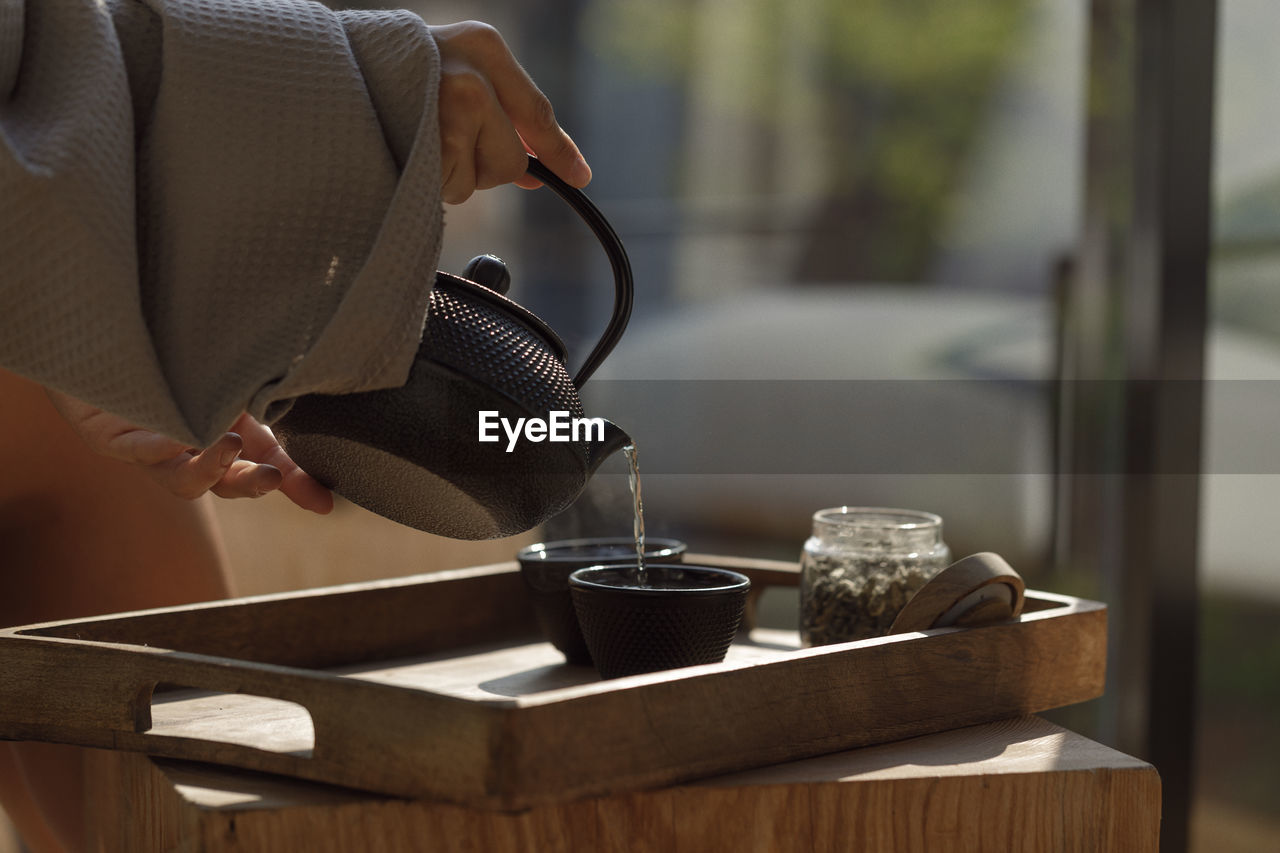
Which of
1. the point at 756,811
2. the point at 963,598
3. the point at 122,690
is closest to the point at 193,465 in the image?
the point at 122,690

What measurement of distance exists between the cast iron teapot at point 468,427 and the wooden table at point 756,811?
0.57ft

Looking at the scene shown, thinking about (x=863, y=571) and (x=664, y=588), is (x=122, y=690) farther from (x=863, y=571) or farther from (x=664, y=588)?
(x=863, y=571)

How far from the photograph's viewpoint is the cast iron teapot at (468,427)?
0.64m

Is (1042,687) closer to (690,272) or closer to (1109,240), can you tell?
(1109,240)

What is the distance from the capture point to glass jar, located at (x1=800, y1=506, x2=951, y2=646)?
91 centimetres

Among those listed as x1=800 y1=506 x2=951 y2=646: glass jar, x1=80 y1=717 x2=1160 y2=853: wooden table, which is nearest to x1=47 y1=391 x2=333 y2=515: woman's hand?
x1=80 y1=717 x2=1160 y2=853: wooden table

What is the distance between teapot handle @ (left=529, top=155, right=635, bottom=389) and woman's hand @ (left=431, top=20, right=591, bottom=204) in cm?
2

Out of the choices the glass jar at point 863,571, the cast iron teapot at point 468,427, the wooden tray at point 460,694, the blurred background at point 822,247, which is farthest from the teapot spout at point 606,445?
the blurred background at point 822,247

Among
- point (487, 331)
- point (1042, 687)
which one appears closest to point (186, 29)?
point (487, 331)

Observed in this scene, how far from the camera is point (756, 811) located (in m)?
0.65

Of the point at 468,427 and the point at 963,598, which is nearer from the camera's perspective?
the point at 468,427

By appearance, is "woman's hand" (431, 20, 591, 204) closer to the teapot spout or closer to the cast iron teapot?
the cast iron teapot

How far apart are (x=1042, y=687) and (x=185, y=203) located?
65 centimetres

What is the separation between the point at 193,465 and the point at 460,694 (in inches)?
10.6
